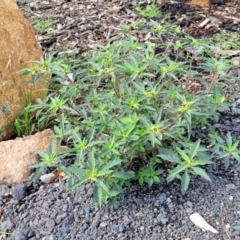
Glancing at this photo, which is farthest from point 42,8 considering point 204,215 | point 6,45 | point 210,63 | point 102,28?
point 204,215

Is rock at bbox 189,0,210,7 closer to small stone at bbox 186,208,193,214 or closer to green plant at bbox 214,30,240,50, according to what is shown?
green plant at bbox 214,30,240,50

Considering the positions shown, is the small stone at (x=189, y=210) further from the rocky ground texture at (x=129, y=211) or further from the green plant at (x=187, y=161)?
the green plant at (x=187, y=161)

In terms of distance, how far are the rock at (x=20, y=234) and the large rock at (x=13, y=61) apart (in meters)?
0.69

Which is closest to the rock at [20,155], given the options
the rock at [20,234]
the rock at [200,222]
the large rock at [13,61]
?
the large rock at [13,61]

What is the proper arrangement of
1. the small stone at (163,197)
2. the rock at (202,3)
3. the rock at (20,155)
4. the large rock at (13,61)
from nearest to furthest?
the small stone at (163,197)
the rock at (20,155)
the large rock at (13,61)
the rock at (202,3)

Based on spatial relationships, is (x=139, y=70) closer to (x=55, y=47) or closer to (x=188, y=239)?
(x=188, y=239)

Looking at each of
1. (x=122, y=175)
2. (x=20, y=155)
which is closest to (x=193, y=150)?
(x=122, y=175)

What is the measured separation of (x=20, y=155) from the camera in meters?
2.55

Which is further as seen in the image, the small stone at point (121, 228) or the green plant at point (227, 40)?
the green plant at point (227, 40)

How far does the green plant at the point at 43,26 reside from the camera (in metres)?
3.85

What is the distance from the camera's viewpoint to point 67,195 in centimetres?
231

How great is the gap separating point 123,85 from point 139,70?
0.12 m

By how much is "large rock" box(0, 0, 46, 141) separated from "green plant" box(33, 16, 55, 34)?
0.96 m

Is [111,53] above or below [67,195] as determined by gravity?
above
